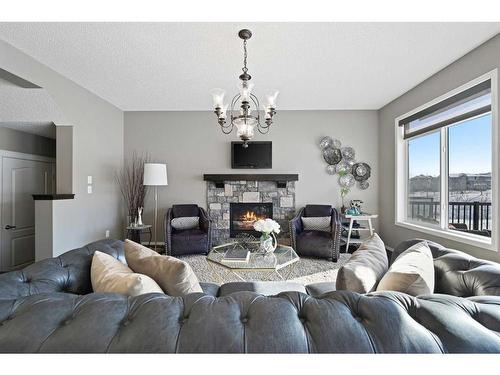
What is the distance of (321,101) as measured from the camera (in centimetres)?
392

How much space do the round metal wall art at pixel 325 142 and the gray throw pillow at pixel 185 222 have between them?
2.72 m

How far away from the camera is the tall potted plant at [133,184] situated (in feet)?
13.5

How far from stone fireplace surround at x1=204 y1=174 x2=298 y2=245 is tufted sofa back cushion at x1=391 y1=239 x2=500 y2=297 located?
2.95 meters

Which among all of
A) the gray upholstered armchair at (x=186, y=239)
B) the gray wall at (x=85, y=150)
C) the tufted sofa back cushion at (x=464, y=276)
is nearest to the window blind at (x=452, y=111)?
the tufted sofa back cushion at (x=464, y=276)

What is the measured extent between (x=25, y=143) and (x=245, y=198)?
369 cm

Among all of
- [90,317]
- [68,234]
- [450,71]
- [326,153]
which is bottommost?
[68,234]

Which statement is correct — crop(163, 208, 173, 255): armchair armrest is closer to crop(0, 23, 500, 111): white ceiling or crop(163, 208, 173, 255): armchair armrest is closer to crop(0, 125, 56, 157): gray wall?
crop(0, 23, 500, 111): white ceiling

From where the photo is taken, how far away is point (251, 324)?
71 cm

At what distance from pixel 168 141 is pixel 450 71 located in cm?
441

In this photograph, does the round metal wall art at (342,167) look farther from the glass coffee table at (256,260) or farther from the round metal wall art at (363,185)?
the glass coffee table at (256,260)

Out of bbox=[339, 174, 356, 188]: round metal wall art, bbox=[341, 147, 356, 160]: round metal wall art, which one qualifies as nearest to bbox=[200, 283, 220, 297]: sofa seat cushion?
bbox=[339, 174, 356, 188]: round metal wall art

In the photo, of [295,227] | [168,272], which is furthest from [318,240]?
[168,272]
